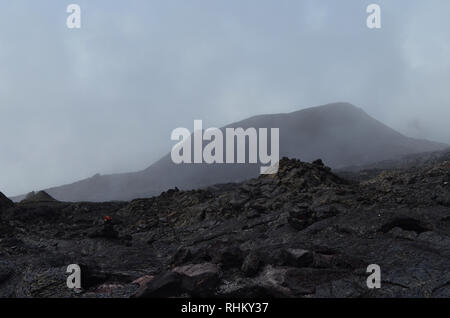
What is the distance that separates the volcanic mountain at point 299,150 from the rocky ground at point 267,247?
89244 mm

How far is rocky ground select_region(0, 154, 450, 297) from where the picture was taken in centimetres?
775

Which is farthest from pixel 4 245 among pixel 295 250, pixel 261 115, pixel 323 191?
pixel 261 115

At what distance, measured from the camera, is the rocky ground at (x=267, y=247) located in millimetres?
7750

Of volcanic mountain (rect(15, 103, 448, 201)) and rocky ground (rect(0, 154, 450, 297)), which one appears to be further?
volcanic mountain (rect(15, 103, 448, 201))

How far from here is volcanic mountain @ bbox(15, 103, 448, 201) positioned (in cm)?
11956

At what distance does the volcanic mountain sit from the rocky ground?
293 feet

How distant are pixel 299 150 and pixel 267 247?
130 m

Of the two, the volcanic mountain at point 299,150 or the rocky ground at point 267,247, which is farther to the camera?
the volcanic mountain at point 299,150

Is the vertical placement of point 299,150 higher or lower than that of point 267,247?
lower

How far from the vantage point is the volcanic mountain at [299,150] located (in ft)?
392

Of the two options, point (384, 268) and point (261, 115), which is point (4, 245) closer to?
point (384, 268)

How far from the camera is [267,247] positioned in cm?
1025
